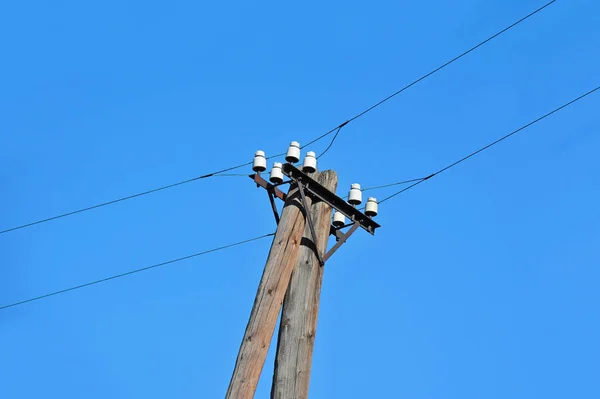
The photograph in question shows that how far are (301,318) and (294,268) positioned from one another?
48 centimetres

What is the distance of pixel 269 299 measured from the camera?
321 inches

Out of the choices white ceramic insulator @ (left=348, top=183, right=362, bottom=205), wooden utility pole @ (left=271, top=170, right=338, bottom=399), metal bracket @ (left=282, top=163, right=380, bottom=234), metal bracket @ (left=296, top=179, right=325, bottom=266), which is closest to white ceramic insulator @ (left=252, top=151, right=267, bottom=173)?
metal bracket @ (left=282, top=163, right=380, bottom=234)

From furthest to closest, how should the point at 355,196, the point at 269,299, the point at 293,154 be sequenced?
the point at 355,196 → the point at 293,154 → the point at 269,299

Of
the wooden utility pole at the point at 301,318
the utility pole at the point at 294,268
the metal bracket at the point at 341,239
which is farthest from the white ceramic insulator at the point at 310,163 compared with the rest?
the metal bracket at the point at 341,239

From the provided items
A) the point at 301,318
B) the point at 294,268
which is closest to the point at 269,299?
the point at 301,318

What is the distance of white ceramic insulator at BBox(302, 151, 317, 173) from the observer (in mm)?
9047

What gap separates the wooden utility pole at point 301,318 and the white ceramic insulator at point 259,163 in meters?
0.53

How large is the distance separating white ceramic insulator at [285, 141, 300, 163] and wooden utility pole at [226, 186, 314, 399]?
9.2 inches

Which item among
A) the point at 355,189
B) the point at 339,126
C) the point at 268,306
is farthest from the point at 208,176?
the point at 268,306

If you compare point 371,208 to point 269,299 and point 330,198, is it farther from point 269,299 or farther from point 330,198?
point 269,299

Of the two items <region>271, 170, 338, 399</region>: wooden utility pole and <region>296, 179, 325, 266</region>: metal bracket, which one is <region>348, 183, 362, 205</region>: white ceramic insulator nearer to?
<region>271, 170, 338, 399</region>: wooden utility pole

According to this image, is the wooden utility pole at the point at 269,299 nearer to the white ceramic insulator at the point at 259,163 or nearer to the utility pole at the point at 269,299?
the utility pole at the point at 269,299

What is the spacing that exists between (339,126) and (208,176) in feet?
4.65

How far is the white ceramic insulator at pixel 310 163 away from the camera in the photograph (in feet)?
29.7
